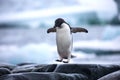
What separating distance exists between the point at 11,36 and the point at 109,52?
4.25ft

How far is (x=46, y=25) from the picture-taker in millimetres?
4555

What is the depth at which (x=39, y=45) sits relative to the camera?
4.49m

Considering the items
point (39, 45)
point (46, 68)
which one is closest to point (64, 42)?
point (46, 68)

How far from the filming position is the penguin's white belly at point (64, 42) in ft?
9.70

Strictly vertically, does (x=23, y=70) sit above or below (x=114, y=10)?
below

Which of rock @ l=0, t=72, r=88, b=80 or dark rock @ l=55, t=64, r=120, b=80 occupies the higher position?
rock @ l=0, t=72, r=88, b=80

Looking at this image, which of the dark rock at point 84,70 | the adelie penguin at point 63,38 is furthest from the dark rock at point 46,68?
the adelie penguin at point 63,38

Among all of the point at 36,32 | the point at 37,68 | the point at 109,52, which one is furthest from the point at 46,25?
the point at 37,68

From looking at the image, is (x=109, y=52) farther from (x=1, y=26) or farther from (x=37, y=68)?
(x=37, y=68)

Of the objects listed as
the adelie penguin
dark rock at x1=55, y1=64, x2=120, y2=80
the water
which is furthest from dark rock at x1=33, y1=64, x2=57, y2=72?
the water

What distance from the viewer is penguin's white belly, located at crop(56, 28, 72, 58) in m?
2.96

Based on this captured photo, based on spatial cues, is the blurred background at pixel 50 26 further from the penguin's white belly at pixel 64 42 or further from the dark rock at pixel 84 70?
the dark rock at pixel 84 70

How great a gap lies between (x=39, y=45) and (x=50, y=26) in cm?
28

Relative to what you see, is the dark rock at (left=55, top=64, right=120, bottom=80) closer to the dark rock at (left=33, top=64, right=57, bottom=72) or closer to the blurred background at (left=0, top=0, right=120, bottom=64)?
the dark rock at (left=33, top=64, right=57, bottom=72)
